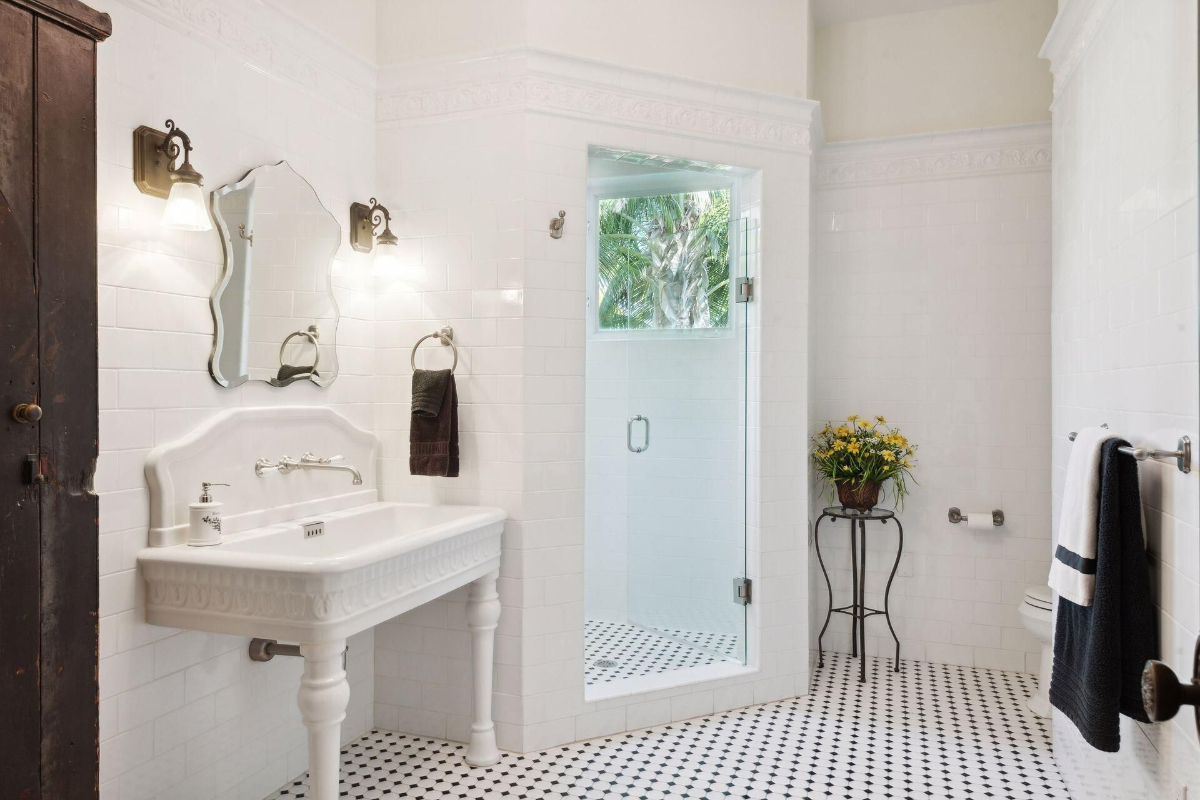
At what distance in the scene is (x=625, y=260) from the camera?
3.52 meters

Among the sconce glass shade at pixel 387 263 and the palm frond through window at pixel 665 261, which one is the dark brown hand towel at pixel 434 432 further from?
the palm frond through window at pixel 665 261

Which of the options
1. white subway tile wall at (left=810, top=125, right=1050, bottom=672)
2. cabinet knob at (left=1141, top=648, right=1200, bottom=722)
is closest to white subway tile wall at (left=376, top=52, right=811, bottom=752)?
white subway tile wall at (left=810, top=125, right=1050, bottom=672)

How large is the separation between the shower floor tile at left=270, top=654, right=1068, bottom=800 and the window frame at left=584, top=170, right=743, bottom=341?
1.55 metres

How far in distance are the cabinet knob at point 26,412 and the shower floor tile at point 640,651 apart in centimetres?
217

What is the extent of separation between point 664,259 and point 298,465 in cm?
174

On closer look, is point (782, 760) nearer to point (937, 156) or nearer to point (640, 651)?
point (640, 651)

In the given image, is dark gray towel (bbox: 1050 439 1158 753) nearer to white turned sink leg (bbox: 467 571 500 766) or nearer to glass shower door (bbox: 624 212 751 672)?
glass shower door (bbox: 624 212 751 672)

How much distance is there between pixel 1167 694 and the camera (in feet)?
2.99

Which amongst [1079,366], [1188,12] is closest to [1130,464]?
[1079,366]

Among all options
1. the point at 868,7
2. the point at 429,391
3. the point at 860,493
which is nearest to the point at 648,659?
the point at 860,493

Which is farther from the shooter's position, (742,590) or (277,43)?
(742,590)

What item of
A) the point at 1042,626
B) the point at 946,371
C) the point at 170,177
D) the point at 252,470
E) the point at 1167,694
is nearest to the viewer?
the point at 1167,694

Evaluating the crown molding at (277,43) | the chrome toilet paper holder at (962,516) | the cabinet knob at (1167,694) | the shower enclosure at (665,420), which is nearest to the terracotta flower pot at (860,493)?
the chrome toilet paper holder at (962,516)

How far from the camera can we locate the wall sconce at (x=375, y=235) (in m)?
2.85
